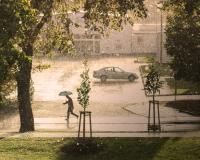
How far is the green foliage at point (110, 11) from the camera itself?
20641 millimetres

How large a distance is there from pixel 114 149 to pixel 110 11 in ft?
24.7

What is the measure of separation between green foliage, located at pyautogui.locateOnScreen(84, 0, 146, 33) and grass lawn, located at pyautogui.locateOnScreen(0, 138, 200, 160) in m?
5.86

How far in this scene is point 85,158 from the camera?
639 inches

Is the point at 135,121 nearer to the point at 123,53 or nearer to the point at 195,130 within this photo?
the point at 195,130

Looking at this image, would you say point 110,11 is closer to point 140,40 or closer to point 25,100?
point 25,100

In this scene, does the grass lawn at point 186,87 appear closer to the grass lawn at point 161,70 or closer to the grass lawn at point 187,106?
the grass lawn at point 187,106

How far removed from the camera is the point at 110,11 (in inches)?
858

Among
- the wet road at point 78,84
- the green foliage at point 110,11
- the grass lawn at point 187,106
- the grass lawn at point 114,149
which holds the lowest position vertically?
the grass lawn at point 114,149

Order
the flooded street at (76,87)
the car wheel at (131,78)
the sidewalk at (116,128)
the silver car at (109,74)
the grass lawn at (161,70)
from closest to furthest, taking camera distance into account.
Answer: the sidewalk at (116,128), the flooded street at (76,87), the car wheel at (131,78), the silver car at (109,74), the grass lawn at (161,70)

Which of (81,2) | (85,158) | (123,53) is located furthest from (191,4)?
(123,53)

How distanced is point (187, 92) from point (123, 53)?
3541 cm

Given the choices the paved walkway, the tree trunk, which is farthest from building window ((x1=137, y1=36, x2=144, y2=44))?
the tree trunk

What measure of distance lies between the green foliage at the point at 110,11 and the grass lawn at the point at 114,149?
19.2 ft

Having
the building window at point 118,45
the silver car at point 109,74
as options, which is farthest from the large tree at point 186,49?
the building window at point 118,45
